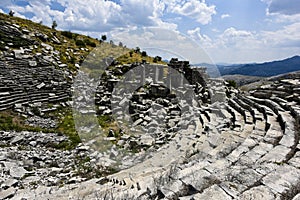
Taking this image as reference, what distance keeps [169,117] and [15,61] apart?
14.1 m

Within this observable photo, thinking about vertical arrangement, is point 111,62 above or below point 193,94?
above

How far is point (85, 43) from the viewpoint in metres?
35.1

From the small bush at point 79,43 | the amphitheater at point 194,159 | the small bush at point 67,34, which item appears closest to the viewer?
the amphitheater at point 194,159

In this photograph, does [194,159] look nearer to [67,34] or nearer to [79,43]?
[79,43]

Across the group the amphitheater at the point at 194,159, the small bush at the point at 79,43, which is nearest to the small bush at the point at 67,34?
the small bush at the point at 79,43

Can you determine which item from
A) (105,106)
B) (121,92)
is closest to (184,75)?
(121,92)

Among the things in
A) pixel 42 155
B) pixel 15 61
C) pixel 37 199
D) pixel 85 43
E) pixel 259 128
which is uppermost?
pixel 85 43

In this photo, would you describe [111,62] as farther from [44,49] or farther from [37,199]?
[37,199]

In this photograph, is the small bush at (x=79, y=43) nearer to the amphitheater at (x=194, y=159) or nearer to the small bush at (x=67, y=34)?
the small bush at (x=67, y=34)

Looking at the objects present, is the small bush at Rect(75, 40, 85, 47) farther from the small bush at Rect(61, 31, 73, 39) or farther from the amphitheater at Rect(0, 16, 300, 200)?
the amphitheater at Rect(0, 16, 300, 200)

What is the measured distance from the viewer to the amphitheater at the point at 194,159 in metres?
Answer: 4.21

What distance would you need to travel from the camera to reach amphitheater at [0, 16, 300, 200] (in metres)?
4.21

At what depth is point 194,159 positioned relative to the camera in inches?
280

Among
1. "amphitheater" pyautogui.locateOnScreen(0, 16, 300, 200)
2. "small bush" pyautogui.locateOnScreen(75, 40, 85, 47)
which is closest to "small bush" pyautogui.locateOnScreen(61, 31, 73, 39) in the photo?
"small bush" pyautogui.locateOnScreen(75, 40, 85, 47)
